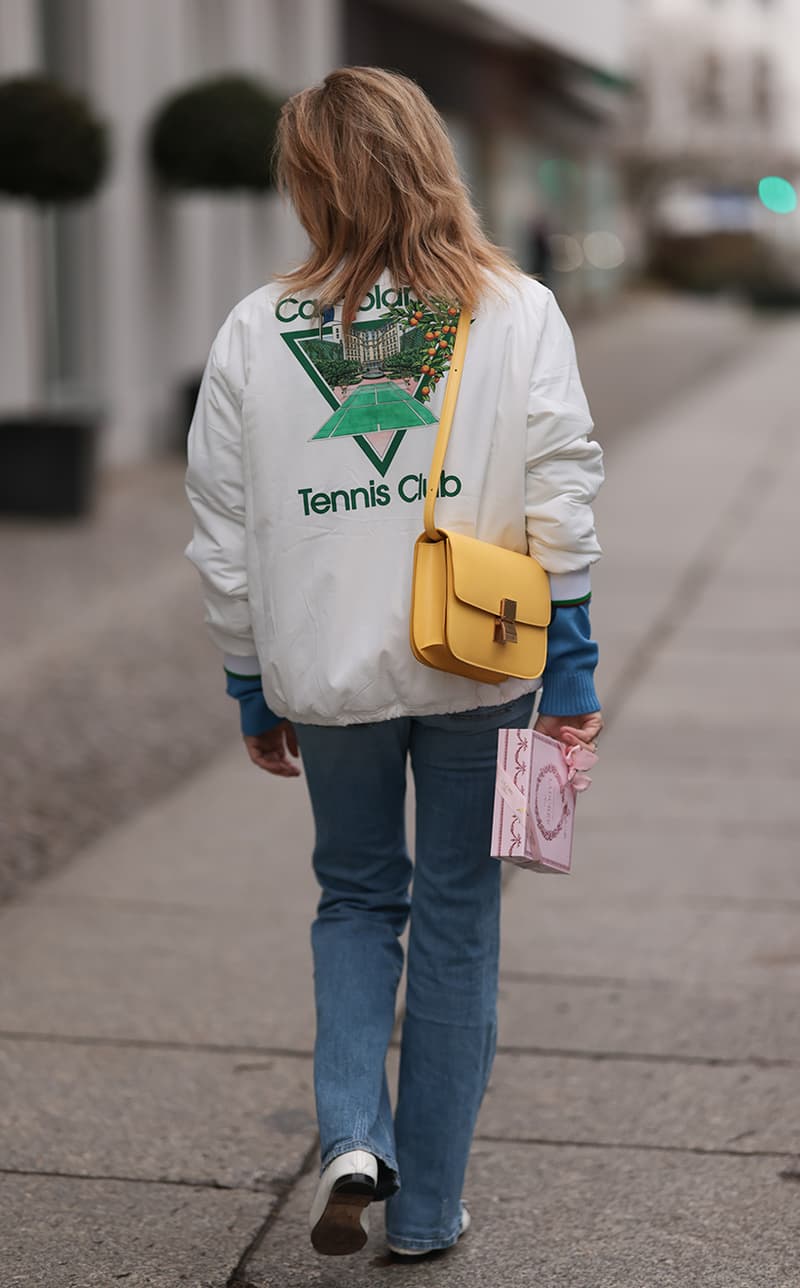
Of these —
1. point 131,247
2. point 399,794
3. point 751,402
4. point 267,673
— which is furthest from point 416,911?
point 751,402

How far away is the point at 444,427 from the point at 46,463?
892 centimetres

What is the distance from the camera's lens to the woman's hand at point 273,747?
10.2ft

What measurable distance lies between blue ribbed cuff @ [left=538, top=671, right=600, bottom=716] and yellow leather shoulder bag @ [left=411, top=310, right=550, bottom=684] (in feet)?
0.32

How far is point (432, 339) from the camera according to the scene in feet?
9.06

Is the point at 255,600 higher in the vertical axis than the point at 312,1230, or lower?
higher

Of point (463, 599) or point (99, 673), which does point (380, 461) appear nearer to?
point (463, 599)

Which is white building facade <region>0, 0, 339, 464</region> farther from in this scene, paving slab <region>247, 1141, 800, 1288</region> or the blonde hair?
the blonde hair

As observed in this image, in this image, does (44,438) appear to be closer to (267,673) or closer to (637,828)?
(637,828)

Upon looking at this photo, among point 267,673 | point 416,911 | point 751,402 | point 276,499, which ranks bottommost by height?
point 751,402

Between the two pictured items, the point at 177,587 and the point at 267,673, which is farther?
the point at 177,587

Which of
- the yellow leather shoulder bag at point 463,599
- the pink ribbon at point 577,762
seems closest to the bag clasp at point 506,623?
the yellow leather shoulder bag at point 463,599

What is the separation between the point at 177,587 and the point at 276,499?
7094mm

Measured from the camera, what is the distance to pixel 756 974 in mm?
4473

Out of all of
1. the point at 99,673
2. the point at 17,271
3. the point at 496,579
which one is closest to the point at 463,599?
the point at 496,579
